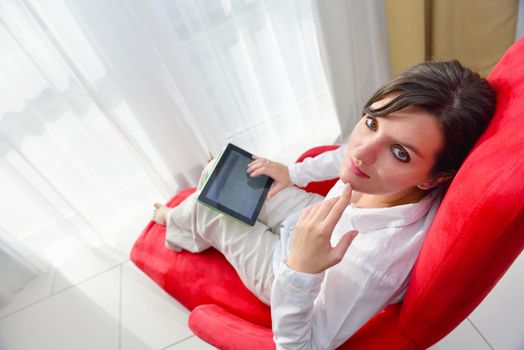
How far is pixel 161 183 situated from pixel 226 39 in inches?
28.7

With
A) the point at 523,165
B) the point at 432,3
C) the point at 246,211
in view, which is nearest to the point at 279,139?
the point at 246,211

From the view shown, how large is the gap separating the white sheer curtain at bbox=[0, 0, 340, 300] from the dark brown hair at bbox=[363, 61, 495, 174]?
88 cm

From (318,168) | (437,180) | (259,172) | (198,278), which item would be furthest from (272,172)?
(437,180)

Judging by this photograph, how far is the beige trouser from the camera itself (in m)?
0.98

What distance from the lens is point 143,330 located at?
1333 millimetres

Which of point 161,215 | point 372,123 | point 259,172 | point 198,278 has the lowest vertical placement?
point 198,278

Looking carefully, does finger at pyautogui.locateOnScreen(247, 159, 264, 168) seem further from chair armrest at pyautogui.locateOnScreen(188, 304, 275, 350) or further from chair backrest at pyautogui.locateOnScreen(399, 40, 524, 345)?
chair backrest at pyautogui.locateOnScreen(399, 40, 524, 345)

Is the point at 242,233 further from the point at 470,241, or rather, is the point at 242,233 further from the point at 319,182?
the point at 470,241

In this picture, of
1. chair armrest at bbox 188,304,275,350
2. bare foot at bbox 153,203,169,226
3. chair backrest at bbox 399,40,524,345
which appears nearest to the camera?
chair backrest at bbox 399,40,524,345

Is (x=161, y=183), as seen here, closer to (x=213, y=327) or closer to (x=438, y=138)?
(x=213, y=327)

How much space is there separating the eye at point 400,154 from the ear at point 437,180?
76 millimetres

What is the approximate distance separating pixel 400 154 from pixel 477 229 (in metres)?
0.20

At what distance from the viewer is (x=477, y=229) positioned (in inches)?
17.5

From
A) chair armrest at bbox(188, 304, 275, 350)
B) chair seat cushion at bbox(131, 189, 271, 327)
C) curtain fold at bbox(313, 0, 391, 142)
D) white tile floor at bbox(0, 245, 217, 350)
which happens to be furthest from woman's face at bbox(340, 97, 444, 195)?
white tile floor at bbox(0, 245, 217, 350)
